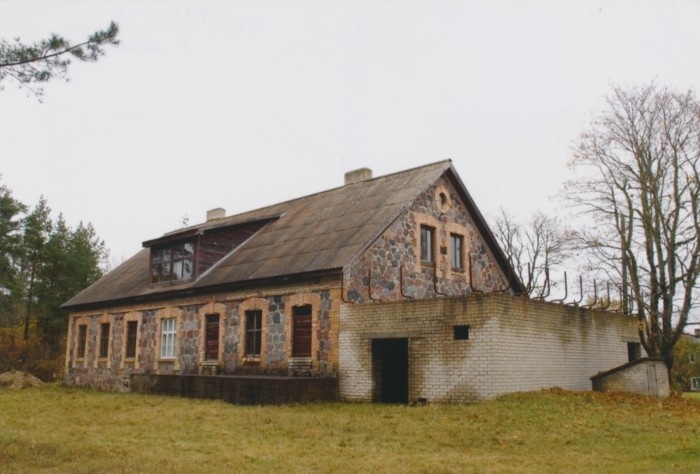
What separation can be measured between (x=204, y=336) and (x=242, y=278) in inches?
109

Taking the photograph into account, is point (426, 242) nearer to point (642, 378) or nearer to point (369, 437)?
point (642, 378)

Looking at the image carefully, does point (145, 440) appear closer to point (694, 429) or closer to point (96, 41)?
point (96, 41)

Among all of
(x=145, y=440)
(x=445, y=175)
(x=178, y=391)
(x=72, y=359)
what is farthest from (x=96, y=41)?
(x=72, y=359)

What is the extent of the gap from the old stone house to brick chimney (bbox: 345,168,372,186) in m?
0.05

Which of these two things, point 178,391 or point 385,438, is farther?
point 178,391

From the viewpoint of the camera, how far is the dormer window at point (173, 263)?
75.4 feet

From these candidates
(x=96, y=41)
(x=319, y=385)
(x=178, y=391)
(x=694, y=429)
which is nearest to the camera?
(x=96, y=41)

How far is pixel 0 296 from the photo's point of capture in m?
44.2

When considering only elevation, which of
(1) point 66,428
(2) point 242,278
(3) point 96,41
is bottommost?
(1) point 66,428

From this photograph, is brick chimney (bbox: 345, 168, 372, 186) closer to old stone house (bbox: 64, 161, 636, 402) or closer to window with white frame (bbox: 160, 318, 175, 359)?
old stone house (bbox: 64, 161, 636, 402)

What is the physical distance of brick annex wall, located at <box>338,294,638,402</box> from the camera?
14547 millimetres

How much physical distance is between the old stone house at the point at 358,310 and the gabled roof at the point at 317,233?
69 millimetres

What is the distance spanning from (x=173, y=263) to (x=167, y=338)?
107 inches

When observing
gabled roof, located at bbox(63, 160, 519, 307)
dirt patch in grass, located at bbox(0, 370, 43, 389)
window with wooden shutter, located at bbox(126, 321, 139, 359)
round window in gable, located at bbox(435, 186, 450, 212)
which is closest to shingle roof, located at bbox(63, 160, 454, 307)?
gabled roof, located at bbox(63, 160, 519, 307)
